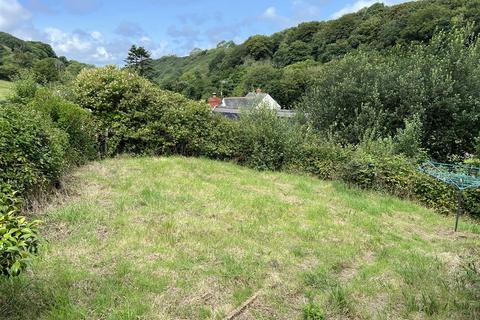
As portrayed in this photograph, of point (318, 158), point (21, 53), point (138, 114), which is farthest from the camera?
point (21, 53)

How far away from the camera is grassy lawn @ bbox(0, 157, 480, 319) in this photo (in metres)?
3.39

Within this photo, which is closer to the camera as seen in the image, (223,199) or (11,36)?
(223,199)

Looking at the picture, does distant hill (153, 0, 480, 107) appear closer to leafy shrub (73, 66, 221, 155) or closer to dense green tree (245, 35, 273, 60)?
dense green tree (245, 35, 273, 60)

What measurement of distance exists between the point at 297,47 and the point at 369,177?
6485 centimetres

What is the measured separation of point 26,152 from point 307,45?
68540 millimetres

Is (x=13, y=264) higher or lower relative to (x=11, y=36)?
lower

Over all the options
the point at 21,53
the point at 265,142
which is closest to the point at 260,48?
the point at 21,53

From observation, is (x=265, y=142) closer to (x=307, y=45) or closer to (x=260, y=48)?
(x=307, y=45)

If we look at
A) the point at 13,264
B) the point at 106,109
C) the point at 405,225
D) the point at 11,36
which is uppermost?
the point at 11,36

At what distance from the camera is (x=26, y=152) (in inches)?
213

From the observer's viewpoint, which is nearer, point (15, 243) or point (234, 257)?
point (15, 243)

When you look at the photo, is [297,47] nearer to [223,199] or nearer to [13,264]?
[223,199]

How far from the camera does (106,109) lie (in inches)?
388

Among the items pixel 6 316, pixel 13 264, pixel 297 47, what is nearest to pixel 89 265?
pixel 6 316
